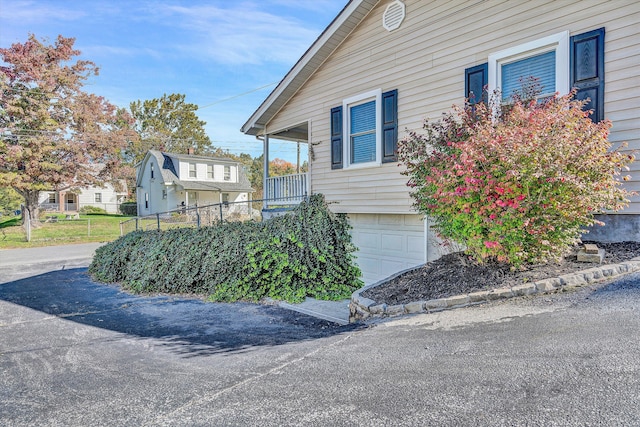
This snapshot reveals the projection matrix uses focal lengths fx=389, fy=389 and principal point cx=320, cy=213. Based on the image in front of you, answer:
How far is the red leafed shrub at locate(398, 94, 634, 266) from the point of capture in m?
4.00

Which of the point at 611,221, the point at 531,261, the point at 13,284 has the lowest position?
the point at 13,284

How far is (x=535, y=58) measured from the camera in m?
6.07

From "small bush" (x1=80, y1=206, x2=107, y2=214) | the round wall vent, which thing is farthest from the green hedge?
"small bush" (x1=80, y1=206, x2=107, y2=214)

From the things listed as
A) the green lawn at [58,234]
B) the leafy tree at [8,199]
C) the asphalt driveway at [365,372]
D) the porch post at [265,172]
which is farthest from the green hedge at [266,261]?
the leafy tree at [8,199]

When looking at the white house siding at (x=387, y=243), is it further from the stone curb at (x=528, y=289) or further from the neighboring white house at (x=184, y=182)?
the neighboring white house at (x=184, y=182)

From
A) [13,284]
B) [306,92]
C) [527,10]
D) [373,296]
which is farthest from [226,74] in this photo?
[373,296]

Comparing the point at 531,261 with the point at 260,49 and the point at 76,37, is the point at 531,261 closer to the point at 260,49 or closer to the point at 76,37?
the point at 260,49

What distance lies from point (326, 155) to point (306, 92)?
1.89 metres

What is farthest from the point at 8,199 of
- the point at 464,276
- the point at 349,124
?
the point at 464,276

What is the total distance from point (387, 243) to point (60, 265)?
10.0 metres

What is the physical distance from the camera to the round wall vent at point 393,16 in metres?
7.74

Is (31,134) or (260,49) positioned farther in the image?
(31,134)

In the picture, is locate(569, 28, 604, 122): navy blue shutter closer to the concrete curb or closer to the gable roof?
the gable roof

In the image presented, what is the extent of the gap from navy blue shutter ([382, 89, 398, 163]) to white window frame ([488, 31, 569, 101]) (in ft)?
6.31
